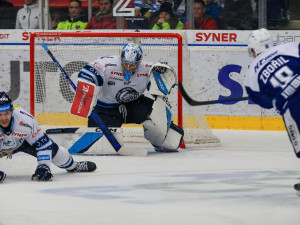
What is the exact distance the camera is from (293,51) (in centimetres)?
505

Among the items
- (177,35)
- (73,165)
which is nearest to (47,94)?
(177,35)

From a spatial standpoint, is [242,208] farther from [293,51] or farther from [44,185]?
[44,185]

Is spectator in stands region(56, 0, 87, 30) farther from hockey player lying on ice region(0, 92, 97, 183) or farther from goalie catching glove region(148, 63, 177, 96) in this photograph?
hockey player lying on ice region(0, 92, 97, 183)

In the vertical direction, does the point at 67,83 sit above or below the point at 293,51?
below

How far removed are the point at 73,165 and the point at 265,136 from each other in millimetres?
2817

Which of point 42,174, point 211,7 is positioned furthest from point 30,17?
point 42,174

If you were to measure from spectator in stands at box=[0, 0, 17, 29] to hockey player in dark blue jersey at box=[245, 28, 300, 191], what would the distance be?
5.33m

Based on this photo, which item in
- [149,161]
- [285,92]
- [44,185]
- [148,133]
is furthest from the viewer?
[148,133]

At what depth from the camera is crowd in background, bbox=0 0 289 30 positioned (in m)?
9.54

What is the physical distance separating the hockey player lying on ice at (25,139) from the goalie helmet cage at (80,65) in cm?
209

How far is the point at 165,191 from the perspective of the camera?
5863 mm

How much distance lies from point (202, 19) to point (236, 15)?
35cm

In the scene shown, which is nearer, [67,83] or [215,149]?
[215,149]

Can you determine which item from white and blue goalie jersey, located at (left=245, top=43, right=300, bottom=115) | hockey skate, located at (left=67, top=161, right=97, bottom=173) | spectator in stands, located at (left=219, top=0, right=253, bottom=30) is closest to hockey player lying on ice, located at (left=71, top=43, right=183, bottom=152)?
hockey skate, located at (left=67, top=161, right=97, bottom=173)
